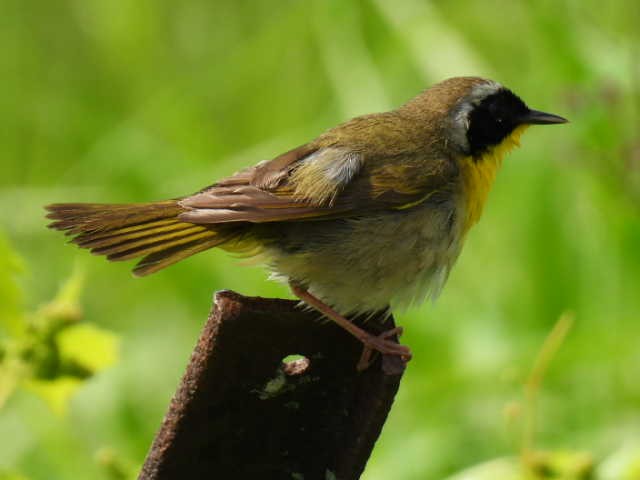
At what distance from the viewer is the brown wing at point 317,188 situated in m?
2.81

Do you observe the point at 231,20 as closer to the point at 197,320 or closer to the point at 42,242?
the point at 42,242

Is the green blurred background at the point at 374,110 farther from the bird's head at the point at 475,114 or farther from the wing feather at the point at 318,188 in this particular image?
the wing feather at the point at 318,188

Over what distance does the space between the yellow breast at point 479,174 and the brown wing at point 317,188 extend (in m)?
0.08

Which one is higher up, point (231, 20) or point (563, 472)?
point (231, 20)

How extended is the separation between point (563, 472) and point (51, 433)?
2598 mm

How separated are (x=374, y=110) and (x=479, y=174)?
1997mm

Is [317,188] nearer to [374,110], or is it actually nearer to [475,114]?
[475,114]

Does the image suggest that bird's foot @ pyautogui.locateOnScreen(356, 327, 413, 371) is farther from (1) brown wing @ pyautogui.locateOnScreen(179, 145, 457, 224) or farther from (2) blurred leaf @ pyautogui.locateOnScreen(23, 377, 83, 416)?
(2) blurred leaf @ pyautogui.locateOnScreen(23, 377, 83, 416)

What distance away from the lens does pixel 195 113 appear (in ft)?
20.5

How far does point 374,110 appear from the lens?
5.43 metres

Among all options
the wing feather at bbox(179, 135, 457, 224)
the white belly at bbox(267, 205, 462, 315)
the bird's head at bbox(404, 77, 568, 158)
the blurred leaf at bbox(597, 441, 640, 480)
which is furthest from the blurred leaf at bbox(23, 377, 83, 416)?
the bird's head at bbox(404, 77, 568, 158)

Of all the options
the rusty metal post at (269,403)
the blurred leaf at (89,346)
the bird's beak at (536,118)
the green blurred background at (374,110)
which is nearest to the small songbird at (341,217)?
the blurred leaf at (89,346)

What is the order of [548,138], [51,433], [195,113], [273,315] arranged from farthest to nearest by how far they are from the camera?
1. [195,113]
2. [548,138]
3. [51,433]
4. [273,315]

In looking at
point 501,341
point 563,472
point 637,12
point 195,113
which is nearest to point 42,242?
point 195,113
